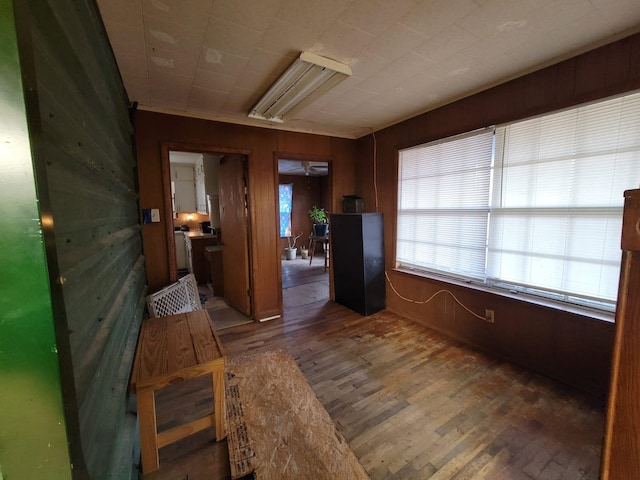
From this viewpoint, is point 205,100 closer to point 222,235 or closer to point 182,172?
point 222,235

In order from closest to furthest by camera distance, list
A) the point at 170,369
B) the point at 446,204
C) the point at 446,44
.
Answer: the point at 170,369 → the point at 446,44 → the point at 446,204

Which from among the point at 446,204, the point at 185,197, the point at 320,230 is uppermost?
the point at 185,197

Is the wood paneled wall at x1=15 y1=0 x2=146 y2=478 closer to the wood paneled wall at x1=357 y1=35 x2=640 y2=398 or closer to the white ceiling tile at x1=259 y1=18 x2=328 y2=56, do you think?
the white ceiling tile at x1=259 y1=18 x2=328 y2=56

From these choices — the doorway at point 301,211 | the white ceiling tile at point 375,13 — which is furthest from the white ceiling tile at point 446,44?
the doorway at point 301,211

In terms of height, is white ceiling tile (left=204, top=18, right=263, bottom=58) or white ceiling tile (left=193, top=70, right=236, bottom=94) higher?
white ceiling tile (left=193, top=70, right=236, bottom=94)

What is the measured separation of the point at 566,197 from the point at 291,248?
6.11m

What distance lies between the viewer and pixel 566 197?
1938 millimetres

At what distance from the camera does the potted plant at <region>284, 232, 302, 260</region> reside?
7.22 meters

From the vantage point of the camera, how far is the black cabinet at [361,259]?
128 inches

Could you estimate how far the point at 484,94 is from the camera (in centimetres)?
234

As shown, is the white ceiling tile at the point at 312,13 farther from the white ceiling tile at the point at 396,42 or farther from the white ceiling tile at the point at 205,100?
the white ceiling tile at the point at 205,100

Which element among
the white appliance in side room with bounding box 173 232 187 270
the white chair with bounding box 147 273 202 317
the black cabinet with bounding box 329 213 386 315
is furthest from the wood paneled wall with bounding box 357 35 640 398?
the white appliance in side room with bounding box 173 232 187 270

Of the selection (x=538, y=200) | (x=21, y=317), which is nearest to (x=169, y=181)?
(x=21, y=317)

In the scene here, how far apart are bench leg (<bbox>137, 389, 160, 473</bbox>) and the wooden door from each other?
1931 millimetres
